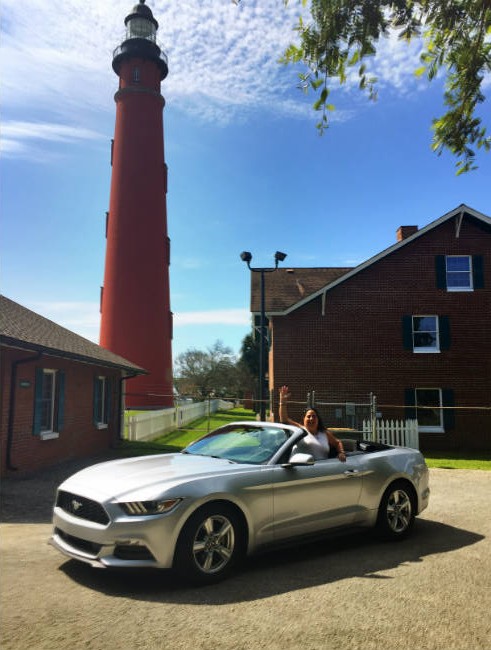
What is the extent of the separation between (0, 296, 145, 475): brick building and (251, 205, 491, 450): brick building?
310 inches

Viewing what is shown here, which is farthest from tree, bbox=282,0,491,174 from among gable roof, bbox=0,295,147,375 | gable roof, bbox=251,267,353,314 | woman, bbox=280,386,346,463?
gable roof, bbox=251,267,353,314

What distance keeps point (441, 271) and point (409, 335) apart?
2.83 meters

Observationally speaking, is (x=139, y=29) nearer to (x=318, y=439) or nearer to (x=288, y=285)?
(x=288, y=285)

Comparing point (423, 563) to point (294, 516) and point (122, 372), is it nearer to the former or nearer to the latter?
point (294, 516)

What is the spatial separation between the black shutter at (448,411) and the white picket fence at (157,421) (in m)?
8.82

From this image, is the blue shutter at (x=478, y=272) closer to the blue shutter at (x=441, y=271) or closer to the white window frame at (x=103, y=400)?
the blue shutter at (x=441, y=271)

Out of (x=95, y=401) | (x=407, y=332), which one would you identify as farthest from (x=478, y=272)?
(x=95, y=401)

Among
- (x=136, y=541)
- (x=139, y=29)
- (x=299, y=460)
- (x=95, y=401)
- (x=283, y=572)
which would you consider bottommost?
(x=283, y=572)

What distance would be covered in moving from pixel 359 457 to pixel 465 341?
51.3ft

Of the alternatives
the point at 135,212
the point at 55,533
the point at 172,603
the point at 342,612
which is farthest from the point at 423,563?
the point at 135,212

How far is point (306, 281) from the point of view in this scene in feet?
95.0

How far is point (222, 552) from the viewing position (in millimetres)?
4469

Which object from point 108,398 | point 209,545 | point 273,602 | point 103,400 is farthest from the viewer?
point 108,398

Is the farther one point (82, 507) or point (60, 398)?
point (60, 398)
